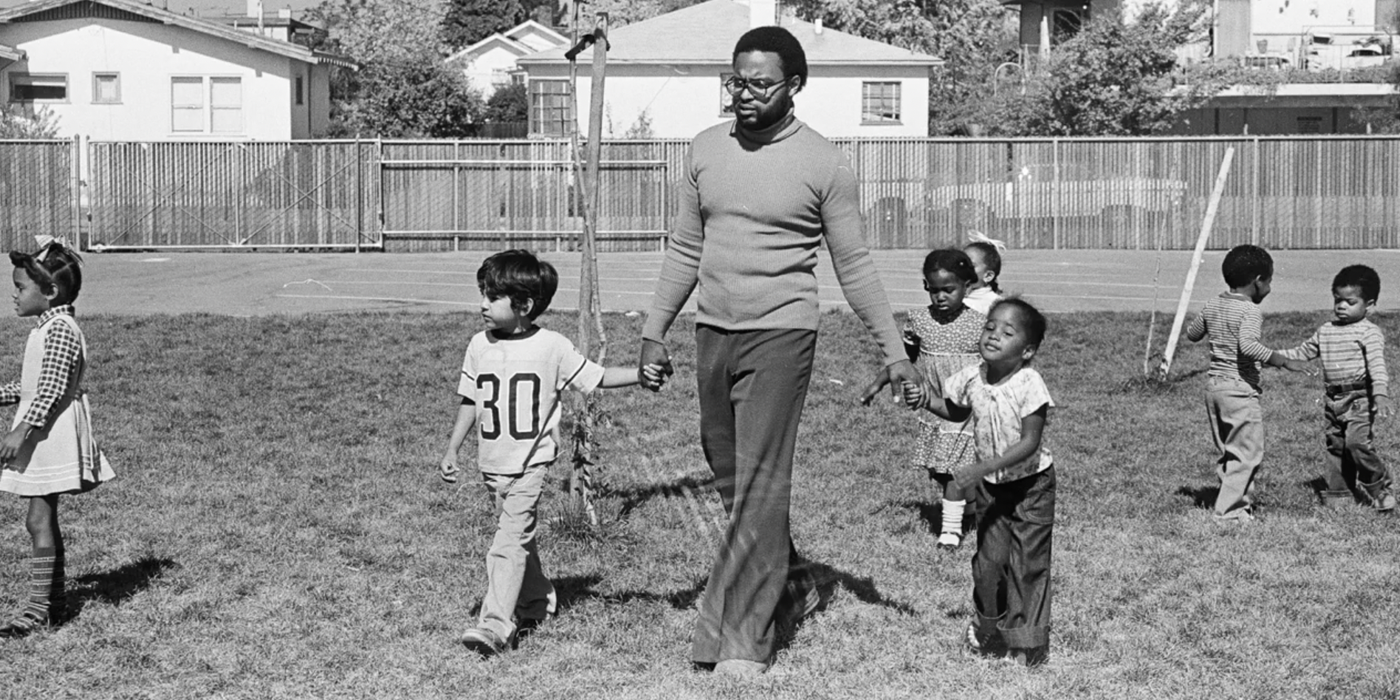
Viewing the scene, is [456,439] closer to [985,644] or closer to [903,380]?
[903,380]

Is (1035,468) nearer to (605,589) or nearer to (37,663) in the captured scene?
(605,589)

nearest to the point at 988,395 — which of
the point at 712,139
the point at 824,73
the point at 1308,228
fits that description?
the point at 712,139

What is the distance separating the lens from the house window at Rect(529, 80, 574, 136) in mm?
41375

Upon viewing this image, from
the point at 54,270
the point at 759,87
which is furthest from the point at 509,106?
the point at 759,87

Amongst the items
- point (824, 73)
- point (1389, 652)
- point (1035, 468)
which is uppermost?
point (824, 73)

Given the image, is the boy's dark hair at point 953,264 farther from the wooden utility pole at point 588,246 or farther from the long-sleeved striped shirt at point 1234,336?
the wooden utility pole at point 588,246

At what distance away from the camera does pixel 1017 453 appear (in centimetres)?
544

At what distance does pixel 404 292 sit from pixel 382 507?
12836 millimetres

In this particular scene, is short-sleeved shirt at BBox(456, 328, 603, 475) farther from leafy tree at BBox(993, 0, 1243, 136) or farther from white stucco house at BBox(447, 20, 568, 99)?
white stucco house at BBox(447, 20, 568, 99)

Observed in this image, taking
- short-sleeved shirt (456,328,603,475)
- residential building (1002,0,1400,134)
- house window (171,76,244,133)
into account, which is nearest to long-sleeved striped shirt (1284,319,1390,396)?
short-sleeved shirt (456,328,603,475)

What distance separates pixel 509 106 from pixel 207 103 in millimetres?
23388

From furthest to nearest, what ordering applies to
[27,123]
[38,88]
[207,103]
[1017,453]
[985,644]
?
[38,88] < [207,103] < [27,123] < [985,644] < [1017,453]

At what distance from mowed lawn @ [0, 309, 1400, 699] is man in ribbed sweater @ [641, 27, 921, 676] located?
0.32m

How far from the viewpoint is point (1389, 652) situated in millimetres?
5797
